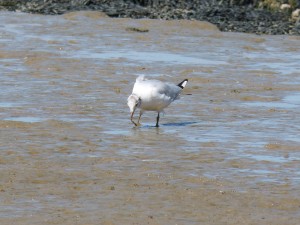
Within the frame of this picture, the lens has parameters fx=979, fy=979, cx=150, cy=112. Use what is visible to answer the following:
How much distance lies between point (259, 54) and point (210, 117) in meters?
7.27

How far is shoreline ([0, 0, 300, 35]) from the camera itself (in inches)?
985

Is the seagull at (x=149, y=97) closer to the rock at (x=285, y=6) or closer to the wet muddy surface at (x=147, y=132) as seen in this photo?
the wet muddy surface at (x=147, y=132)

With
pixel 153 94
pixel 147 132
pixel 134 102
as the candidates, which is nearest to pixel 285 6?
pixel 153 94

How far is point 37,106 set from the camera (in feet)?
47.1

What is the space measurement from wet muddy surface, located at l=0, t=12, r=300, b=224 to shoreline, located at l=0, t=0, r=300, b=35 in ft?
6.36

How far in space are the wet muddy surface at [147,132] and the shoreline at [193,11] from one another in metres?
1.94

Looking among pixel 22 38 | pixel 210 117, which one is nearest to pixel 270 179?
pixel 210 117

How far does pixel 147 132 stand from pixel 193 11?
45.6 feet

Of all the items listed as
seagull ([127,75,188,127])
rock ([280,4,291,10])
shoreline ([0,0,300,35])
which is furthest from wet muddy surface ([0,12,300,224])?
rock ([280,4,291,10])

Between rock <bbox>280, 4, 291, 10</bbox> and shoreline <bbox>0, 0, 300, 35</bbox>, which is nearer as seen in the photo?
shoreline <bbox>0, 0, 300, 35</bbox>

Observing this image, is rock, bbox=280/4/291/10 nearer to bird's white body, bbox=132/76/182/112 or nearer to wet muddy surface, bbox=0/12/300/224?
wet muddy surface, bbox=0/12/300/224

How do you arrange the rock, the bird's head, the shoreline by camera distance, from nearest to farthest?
the bird's head → the shoreline → the rock

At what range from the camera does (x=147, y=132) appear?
510 inches

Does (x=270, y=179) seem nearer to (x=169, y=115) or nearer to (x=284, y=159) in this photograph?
(x=284, y=159)
